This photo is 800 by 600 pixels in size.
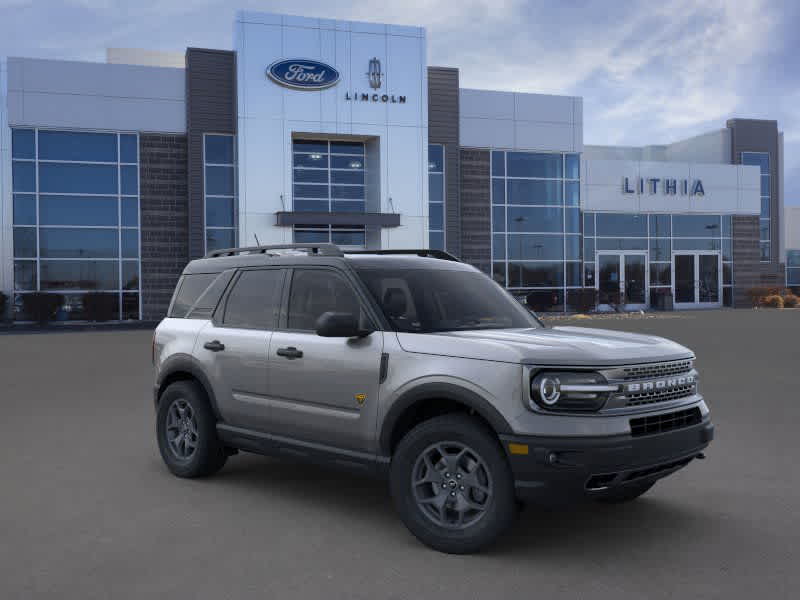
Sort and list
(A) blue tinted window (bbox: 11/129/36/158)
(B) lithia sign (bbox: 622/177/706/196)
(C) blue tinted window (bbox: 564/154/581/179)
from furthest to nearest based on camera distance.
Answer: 1. (B) lithia sign (bbox: 622/177/706/196)
2. (C) blue tinted window (bbox: 564/154/581/179)
3. (A) blue tinted window (bbox: 11/129/36/158)

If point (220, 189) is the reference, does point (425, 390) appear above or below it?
below

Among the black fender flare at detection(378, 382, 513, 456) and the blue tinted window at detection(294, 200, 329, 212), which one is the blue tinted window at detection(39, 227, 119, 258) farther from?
the black fender flare at detection(378, 382, 513, 456)

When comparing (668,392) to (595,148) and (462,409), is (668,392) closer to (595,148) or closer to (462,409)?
(462,409)

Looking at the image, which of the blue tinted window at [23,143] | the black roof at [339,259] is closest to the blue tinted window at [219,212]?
the blue tinted window at [23,143]

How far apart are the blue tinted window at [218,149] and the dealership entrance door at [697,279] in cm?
2396

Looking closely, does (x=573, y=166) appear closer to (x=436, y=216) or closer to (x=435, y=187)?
(x=435, y=187)

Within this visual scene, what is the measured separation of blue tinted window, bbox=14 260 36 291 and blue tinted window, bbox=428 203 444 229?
51.8 ft

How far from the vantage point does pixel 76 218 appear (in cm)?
3138

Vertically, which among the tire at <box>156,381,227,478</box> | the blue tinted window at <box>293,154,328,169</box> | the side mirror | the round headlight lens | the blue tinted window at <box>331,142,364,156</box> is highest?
the blue tinted window at <box>331,142,364,156</box>

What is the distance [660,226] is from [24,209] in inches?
1183

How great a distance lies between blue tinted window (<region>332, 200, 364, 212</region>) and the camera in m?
33.4

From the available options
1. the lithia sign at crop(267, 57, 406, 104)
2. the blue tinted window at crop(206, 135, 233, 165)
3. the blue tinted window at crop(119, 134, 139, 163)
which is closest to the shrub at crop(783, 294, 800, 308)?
the lithia sign at crop(267, 57, 406, 104)

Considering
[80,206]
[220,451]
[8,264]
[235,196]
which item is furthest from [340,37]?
[220,451]

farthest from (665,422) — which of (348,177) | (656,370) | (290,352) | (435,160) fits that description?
(435,160)
